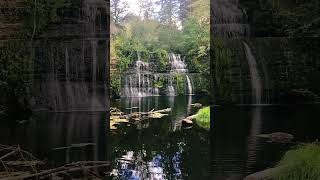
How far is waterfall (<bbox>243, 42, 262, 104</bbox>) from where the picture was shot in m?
15.1

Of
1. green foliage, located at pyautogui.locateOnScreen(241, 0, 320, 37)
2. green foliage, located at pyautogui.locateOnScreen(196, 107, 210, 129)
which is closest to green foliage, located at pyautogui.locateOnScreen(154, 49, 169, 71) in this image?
green foliage, located at pyautogui.locateOnScreen(241, 0, 320, 37)

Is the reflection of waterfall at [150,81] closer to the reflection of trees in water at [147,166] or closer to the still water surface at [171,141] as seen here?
the still water surface at [171,141]

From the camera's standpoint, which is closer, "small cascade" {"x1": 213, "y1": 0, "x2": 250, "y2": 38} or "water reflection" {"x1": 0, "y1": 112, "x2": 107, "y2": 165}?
"water reflection" {"x1": 0, "y1": 112, "x2": 107, "y2": 165}

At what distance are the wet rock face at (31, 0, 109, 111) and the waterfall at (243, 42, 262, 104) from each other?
15.0 ft

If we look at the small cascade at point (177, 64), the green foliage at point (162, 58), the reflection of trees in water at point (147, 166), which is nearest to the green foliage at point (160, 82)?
the green foliage at point (162, 58)

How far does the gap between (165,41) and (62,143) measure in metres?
24.2

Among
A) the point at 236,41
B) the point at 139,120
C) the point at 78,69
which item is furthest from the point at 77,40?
the point at 236,41

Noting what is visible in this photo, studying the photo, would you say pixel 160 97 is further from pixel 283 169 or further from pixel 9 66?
pixel 283 169

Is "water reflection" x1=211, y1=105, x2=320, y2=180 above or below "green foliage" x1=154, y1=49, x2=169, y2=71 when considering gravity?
below

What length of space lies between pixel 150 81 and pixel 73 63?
40.5 ft

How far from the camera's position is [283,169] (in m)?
A: 5.14

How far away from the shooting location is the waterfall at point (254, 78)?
49.5 ft

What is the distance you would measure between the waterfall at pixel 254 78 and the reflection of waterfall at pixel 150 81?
429 inches

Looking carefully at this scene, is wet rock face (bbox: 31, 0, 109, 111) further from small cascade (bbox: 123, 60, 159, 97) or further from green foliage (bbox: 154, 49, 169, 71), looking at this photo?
green foliage (bbox: 154, 49, 169, 71)
